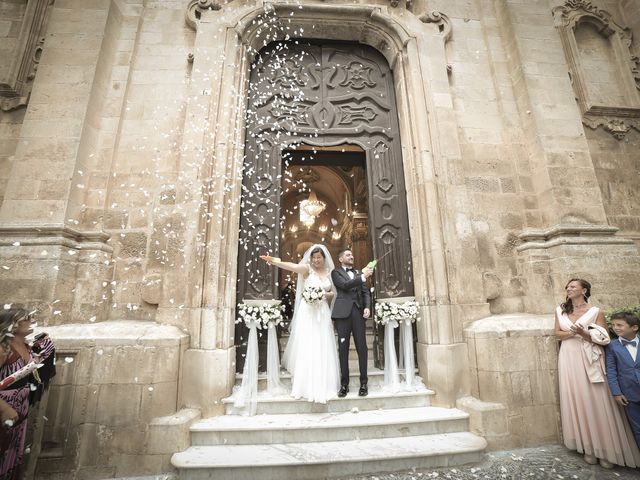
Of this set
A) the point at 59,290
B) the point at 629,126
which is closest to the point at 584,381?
the point at 629,126

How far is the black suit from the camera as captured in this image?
3.79 metres

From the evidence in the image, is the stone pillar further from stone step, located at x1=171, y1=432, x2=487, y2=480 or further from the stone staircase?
stone step, located at x1=171, y1=432, x2=487, y2=480

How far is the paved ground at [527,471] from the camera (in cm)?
279

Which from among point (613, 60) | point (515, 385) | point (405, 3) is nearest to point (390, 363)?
point (515, 385)

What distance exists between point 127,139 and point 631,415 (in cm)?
684

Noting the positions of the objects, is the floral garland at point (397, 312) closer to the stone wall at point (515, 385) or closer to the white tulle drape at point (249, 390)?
the stone wall at point (515, 385)

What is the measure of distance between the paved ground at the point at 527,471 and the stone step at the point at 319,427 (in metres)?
0.42

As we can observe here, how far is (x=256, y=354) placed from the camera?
390 centimetres

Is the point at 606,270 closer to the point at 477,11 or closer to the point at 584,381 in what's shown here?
the point at 584,381

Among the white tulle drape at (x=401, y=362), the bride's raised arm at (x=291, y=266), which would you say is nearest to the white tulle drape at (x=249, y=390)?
the bride's raised arm at (x=291, y=266)

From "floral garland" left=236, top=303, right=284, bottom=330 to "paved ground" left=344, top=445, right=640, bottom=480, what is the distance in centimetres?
191

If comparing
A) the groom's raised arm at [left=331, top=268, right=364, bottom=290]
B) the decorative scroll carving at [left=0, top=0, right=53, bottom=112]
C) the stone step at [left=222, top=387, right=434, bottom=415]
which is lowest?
the stone step at [left=222, top=387, right=434, bottom=415]

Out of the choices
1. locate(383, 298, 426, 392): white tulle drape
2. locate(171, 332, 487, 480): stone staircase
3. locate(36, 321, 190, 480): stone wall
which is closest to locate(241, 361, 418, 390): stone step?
locate(383, 298, 426, 392): white tulle drape

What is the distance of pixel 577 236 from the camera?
13.9 feet
